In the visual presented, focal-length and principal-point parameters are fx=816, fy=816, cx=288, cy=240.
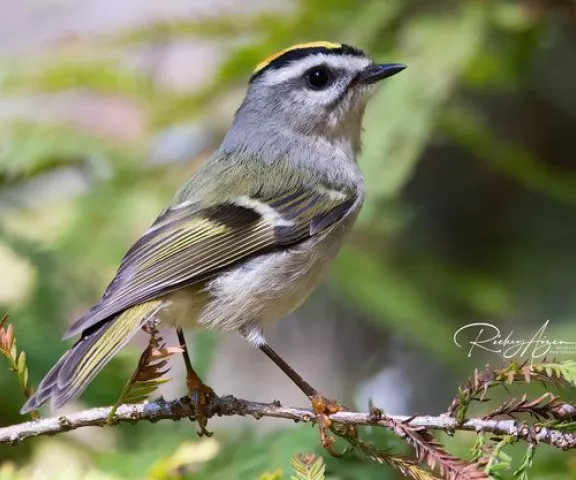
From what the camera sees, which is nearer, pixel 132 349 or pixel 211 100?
pixel 132 349

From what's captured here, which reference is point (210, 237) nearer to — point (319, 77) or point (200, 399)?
point (200, 399)

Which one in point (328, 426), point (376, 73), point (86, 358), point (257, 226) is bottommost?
point (328, 426)

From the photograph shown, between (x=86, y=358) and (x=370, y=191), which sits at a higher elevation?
(x=370, y=191)

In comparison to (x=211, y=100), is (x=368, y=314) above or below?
below

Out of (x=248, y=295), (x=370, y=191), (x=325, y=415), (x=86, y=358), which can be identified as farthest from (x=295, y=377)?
(x=370, y=191)

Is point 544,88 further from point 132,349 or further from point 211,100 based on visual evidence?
point 132,349

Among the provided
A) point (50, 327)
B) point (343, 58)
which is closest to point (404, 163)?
point (343, 58)

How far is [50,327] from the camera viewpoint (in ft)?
5.76

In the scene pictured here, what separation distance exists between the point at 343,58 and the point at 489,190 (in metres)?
1.03

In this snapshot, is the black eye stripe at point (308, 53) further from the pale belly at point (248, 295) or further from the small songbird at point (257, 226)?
the pale belly at point (248, 295)

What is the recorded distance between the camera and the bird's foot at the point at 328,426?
108cm

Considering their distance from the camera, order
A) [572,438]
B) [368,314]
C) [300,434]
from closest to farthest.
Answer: [572,438]
[300,434]
[368,314]

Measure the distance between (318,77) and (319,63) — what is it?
1.4 inches

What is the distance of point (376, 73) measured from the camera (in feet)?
5.96
